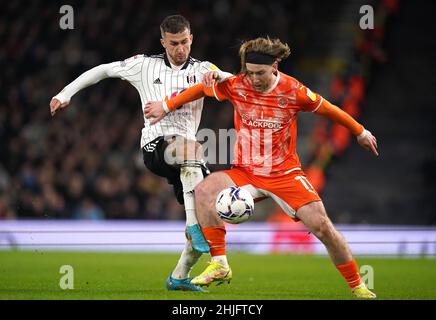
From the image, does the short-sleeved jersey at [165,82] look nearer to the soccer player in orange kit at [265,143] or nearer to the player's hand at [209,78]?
the soccer player in orange kit at [265,143]

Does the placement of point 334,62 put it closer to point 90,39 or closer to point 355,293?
point 90,39

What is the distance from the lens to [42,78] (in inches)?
753

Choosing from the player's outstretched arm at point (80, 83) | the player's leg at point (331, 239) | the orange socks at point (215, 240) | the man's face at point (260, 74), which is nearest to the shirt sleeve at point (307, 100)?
the man's face at point (260, 74)

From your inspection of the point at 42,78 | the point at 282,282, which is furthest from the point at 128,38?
the point at 282,282

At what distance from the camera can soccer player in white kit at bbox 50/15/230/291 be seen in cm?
860

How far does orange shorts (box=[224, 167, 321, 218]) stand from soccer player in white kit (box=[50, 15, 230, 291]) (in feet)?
1.70

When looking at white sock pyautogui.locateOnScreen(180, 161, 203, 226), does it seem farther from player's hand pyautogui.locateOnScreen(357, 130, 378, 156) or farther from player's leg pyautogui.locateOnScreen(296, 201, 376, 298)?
player's hand pyautogui.locateOnScreen(357, 130, 378, 156)

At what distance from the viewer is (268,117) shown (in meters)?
8.24

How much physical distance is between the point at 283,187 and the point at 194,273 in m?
3.35

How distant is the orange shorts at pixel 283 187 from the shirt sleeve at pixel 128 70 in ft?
4.67

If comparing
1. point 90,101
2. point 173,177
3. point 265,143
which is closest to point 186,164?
point 173,177

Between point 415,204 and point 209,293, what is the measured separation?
10.8m

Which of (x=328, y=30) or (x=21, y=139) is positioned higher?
(x=328, y=30)

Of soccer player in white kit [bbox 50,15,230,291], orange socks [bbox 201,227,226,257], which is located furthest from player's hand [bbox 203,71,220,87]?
orange socks [bbox 201,227,226,257]
